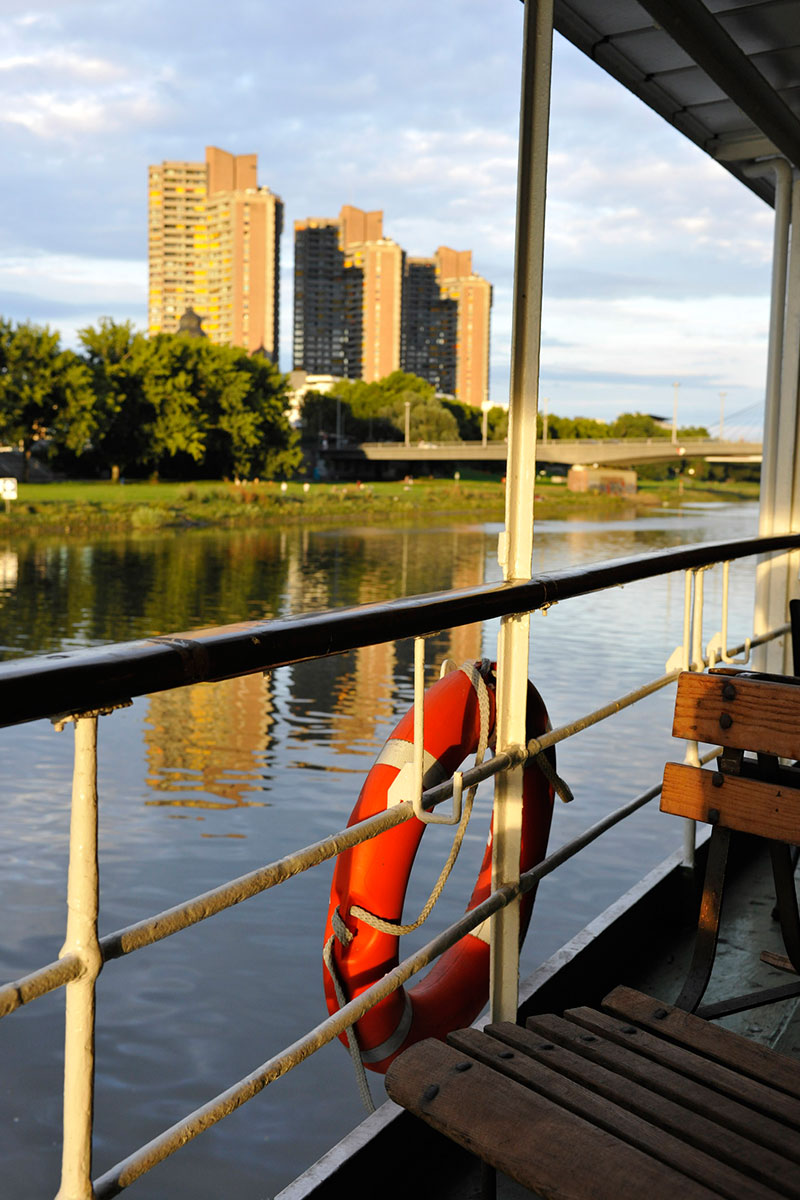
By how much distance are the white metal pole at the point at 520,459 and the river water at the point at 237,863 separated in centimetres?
194

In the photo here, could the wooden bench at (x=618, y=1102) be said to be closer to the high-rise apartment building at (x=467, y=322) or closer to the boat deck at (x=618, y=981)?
the boat deck at (x=618, y=981)

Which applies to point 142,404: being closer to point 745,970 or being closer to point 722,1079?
point 745,970

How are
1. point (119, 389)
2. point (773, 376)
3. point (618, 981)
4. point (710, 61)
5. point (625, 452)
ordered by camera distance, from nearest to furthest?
1. point (618, 981)
2. point (710, 61)
3. point (773, 376)
4. point (625, 452)
5. point (119, 389)

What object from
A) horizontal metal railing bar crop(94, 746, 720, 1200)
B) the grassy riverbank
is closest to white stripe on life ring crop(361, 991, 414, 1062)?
horizontal metal railing bar crop(94, 746, 720, 1200)

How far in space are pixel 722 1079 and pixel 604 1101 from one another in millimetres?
124

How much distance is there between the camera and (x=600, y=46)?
79.0 inches

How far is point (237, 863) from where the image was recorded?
5906 mm

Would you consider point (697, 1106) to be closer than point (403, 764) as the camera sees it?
Yes

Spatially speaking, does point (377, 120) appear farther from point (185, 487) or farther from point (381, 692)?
point (381, 692)

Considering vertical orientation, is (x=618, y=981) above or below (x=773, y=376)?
below

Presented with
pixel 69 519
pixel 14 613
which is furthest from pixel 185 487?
pixel 14 613

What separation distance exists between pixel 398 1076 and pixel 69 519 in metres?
33.9

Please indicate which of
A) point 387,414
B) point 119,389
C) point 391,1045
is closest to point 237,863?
point 391,1045

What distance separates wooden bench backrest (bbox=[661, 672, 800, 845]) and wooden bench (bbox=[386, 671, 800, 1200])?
2 centimetres
